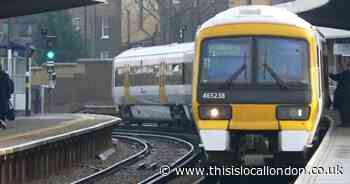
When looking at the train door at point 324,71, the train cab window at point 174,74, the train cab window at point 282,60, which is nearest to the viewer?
the train cab window at point 282,60

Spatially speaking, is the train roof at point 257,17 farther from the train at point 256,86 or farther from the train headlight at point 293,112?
the train headlight at point 293,112


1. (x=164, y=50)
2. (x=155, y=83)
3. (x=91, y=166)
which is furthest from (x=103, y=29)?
(x=91, y=166)

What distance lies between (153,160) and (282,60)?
26.7 feet

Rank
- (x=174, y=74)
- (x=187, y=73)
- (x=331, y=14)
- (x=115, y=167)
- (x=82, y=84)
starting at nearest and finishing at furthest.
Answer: (x=115, y=167) → (x=331, y=14) → (x=187, y=73) → (x=174, y=74) → (x=82, y=84)

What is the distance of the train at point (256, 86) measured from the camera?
14484 mm

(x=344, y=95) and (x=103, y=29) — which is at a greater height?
(x=103, y=29)

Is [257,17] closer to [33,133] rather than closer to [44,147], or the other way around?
[44,147]

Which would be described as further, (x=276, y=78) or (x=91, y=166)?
(x=91, y=166)

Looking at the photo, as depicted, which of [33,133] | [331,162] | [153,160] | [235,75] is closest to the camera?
[331,162]

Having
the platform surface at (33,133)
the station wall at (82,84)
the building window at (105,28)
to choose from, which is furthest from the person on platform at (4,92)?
the building window at (105,28)

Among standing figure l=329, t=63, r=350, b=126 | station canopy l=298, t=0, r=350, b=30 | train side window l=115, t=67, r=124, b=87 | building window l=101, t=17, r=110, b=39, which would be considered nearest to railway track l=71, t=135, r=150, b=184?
standing figure l=329, t=63, r=350, b=126

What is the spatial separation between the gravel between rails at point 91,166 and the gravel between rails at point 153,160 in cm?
65

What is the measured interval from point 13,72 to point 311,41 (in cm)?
1781

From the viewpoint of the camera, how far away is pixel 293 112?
14.5m
